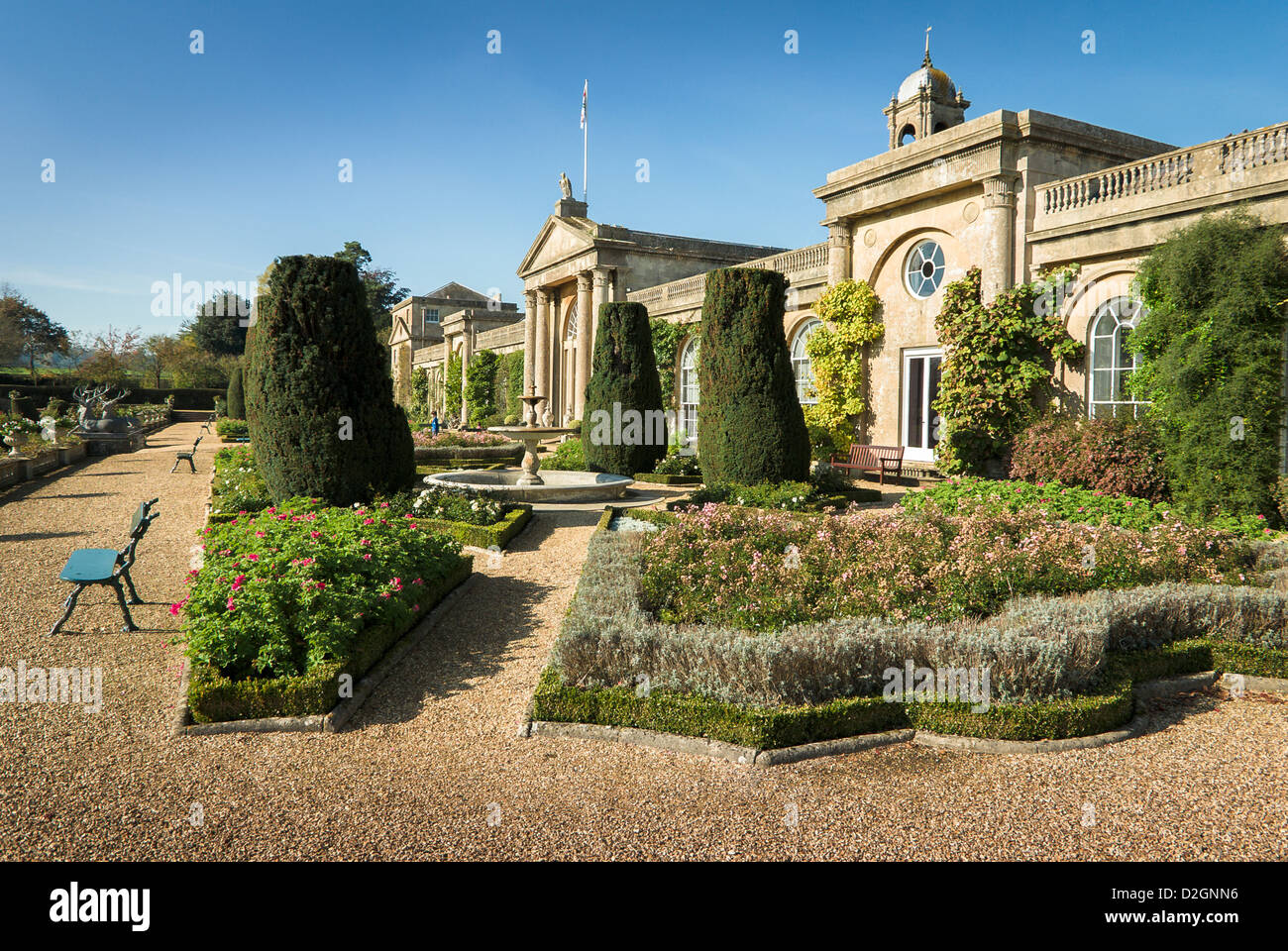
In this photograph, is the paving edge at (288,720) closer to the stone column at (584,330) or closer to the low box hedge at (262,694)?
the low box hedge at (262,694)

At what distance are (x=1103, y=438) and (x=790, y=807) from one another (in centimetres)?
1003

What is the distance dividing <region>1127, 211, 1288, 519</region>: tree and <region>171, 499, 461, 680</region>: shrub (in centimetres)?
960

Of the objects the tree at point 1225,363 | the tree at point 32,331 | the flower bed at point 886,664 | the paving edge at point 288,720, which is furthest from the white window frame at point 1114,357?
the tree at point 32,331

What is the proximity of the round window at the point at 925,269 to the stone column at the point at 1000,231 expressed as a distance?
1.70m

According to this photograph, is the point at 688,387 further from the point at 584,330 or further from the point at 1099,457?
the point at 1099,457

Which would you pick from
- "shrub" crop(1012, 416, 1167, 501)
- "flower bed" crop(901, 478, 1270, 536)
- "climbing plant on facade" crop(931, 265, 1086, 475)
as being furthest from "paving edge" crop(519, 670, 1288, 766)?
"climbing plant on facade" crop(931, 265, 1086, 475)

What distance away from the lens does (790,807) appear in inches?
152

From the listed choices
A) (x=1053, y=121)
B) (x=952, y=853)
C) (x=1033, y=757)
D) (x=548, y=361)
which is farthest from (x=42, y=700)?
(x=548, y=361)

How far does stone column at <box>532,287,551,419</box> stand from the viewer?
104 feet

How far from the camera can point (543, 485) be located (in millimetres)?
13258

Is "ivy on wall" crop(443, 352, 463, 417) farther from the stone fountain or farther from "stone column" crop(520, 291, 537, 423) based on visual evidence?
the stone fountain

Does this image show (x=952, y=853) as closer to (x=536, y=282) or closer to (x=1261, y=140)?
(x=1261, y=140)
